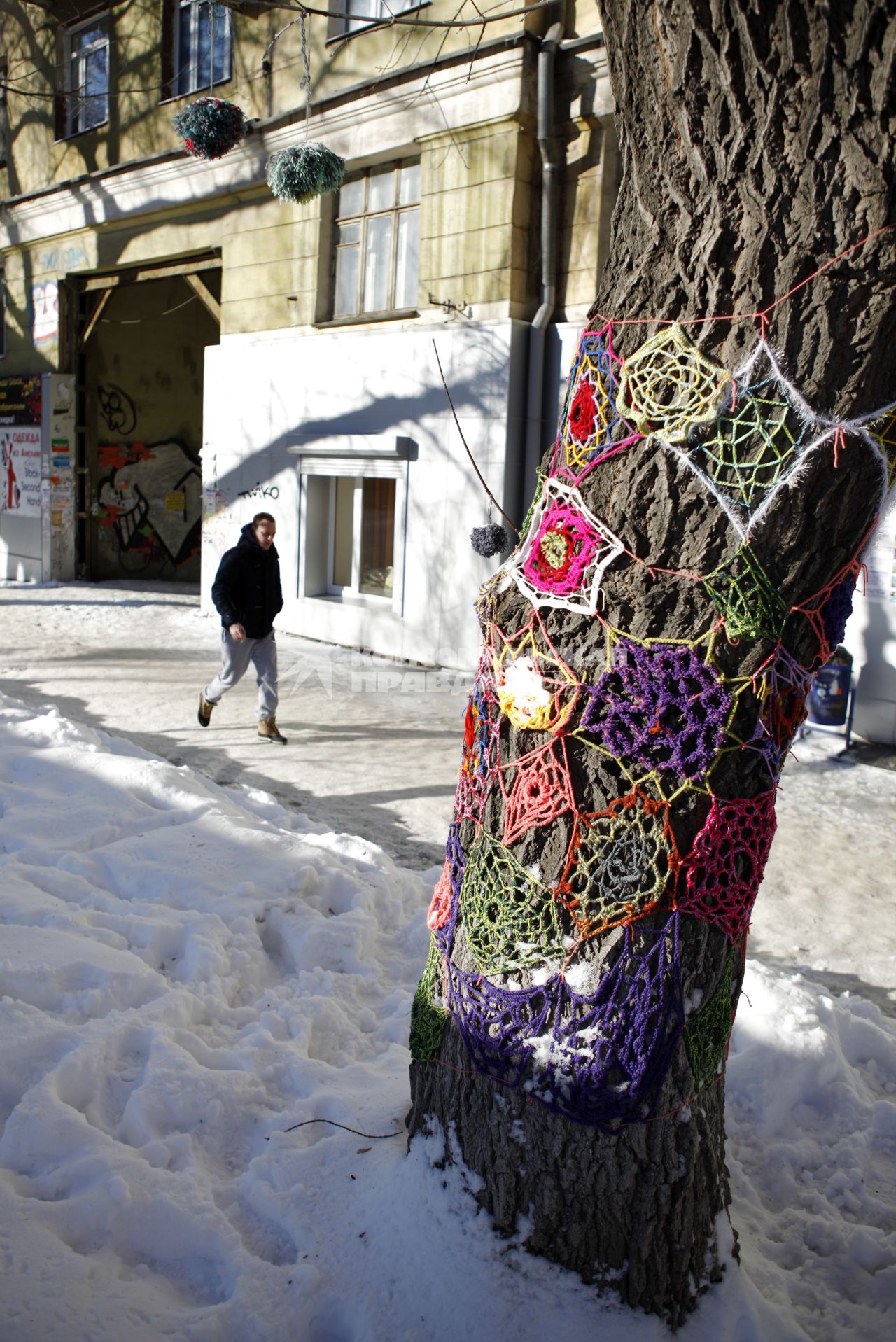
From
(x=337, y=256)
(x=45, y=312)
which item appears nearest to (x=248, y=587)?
(x=337, y=256)

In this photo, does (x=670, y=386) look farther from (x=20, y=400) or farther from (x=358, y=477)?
(x=20, y=400)

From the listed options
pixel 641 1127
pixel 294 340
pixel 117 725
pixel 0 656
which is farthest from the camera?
pixel 294 340

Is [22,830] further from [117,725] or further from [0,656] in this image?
[0,656]

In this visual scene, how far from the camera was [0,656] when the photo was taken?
31.8ft

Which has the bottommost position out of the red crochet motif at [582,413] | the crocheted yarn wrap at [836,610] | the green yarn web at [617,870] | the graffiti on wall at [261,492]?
the green yarn web at [617,870]

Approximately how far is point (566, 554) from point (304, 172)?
6499mm

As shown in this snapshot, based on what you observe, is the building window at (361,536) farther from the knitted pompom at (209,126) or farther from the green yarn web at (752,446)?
the green yarn web at (752,446)

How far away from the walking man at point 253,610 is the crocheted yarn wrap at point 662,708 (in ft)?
16.0

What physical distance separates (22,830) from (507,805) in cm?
276

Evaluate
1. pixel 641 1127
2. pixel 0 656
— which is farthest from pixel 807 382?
pixel 0 656

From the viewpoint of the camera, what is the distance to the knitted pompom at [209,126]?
8.58 metres

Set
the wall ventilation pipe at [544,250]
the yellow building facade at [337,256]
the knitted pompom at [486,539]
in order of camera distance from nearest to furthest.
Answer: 1. the knitted pompom at [486,539]
2. the wall ventilation pipe at [544,250]
3. the yellow building facade at [337,256]

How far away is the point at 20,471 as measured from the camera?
15.7m

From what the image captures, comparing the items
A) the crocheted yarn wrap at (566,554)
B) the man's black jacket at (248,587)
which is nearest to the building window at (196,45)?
the man's black jacket at (248,587)
